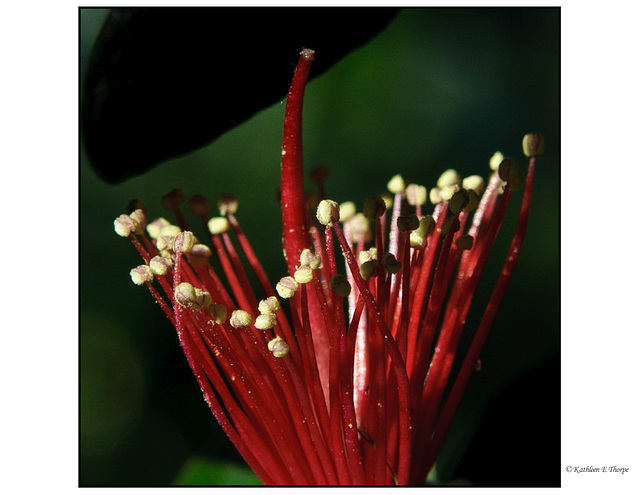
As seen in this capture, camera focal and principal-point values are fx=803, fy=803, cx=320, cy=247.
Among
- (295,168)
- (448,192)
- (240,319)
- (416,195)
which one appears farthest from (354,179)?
(240,319)

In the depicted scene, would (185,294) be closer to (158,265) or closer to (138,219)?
(158,265)

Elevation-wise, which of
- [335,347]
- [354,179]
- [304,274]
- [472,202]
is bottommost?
[335,347]

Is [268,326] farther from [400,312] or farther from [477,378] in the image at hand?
[477,378]

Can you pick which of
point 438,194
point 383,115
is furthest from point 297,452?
point 383,115

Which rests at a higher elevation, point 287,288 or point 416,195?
point 416,195

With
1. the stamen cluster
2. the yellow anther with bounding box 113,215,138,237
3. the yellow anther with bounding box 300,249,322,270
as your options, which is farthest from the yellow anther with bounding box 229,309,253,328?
the yellow anther with bounding box 113,215,138,237

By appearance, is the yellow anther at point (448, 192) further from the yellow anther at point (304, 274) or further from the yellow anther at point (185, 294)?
the yellow anther at point (185, 294)
